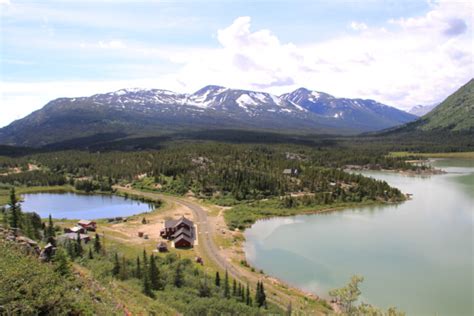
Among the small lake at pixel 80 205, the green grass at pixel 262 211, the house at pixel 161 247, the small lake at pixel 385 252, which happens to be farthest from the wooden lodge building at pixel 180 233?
the small lake at pixel 80 205

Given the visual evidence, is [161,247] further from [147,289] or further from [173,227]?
[147,289]

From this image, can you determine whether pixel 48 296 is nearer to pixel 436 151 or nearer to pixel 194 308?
pixel 194 308

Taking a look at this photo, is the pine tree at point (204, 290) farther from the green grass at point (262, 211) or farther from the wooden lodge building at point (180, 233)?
the green grass at point (262, 211)

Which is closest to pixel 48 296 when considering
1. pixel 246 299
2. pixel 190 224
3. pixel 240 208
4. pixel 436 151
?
pixel 246 299

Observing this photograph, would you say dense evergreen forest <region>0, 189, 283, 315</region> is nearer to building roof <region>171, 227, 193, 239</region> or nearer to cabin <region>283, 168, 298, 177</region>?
building roof <region>171, 227, 193, 239</region>

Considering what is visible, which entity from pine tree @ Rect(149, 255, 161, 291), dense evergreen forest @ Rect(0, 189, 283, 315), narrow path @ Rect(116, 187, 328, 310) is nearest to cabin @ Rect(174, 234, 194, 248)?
narrow path @ Rect(116, 187, 328, 310)

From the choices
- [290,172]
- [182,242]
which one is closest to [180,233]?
[182,242]
